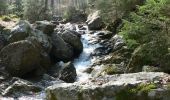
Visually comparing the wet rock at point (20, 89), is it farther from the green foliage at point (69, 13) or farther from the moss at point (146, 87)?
the green foliage at point (69, 13)

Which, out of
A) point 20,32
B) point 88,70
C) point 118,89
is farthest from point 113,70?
point 118,89

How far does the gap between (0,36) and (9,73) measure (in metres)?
6.73

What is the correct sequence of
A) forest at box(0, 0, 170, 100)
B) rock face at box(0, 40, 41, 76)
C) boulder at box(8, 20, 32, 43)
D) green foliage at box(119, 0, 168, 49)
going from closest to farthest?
forest at box(0, 0, 170, 100) < green foliage at box(119, 0, 168, 49) < rock face at box(0, 40, 41, 76) < boulder at box(8, 20, 32, 43)

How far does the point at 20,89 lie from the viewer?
65.7 feet

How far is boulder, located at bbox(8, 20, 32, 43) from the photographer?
2781 centimetres

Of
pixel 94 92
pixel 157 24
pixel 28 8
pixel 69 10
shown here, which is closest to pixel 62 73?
pixel 157 24

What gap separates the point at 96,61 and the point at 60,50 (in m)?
3.66

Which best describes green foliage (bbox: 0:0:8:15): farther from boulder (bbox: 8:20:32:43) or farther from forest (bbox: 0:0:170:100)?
boulder (bbox: 8:20:32:43)

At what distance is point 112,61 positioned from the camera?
83.1 ft

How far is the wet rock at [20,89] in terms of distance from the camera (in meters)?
19.5

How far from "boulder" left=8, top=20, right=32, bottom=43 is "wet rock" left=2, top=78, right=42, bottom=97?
749 cm

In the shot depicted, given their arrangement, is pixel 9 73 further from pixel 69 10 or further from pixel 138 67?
pixel 69 10

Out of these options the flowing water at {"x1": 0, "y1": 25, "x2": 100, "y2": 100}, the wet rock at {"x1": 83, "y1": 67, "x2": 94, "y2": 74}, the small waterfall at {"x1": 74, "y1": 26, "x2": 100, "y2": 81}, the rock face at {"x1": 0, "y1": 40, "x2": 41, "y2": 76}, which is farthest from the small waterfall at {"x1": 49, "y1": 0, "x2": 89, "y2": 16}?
the rock face at {"x1": 0, "y1": 40, "x2": 41, "y2": 76}

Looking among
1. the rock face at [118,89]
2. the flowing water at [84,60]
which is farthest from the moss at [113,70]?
the rock face at [118,89]
